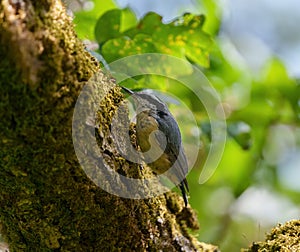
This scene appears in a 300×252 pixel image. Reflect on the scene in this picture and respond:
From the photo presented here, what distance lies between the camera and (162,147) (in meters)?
2.08

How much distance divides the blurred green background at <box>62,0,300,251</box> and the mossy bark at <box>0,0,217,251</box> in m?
0.73

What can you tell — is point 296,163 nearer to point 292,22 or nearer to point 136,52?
point 292,22

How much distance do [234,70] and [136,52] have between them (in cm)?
164

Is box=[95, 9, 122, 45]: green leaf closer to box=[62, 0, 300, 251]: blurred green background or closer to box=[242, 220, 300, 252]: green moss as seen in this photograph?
box=[62, 0, 300, 251]: blurred green background

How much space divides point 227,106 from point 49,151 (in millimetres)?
2554

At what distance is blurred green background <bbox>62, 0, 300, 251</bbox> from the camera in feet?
9.10

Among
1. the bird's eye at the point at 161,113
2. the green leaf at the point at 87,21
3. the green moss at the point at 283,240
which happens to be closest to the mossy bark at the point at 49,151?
the bird's eye at the point at 161,113

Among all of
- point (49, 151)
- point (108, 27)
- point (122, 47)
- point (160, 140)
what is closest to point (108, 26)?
point (108, 27)

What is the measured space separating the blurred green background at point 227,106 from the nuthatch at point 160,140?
0.81 ft

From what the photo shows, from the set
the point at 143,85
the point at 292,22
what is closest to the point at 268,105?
the point at 143,85

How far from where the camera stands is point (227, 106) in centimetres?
389

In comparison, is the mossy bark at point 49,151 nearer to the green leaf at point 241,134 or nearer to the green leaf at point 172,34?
the green leaf at point 172,34

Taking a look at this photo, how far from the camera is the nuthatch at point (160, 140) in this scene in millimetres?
2068

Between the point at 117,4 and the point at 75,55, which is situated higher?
the point at 117,4
